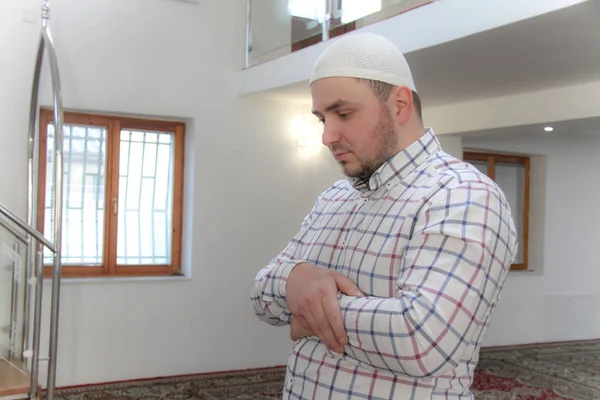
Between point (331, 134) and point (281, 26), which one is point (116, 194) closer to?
point (281, 26)

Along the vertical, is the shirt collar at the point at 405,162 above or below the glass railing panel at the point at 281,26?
below

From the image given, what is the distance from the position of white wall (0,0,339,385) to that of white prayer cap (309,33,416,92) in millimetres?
3792

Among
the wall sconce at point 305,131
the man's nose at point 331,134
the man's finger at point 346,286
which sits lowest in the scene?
the man's finger at point 346,286

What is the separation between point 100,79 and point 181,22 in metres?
0.80

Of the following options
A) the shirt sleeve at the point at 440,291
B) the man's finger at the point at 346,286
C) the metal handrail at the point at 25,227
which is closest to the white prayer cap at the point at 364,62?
A: the shirt sleeve at the point at 440,291

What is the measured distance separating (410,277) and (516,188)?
6377 millimetres

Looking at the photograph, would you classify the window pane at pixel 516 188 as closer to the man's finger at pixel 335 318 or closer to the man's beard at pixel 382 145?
the man's beard at pixel 382 145

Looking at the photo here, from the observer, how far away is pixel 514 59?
3670mm

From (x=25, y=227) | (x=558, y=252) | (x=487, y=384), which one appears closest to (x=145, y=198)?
(x=25, y=227)

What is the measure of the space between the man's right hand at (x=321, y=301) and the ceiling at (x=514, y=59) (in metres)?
2.17

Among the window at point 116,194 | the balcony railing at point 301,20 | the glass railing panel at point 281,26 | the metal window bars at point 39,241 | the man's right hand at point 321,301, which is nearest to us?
the man's right hand at point 321,301

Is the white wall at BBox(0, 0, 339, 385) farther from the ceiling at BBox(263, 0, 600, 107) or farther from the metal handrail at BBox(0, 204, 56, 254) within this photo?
the metal handrail at BBox(0, 204, 56, 254)

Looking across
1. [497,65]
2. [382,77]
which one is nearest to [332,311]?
[382,77]

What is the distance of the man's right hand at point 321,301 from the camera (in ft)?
3.12
